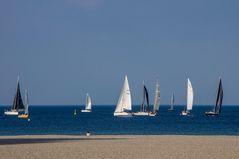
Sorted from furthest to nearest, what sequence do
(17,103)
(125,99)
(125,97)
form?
1. (17,103)
2. (125,99)
3. (125,97)

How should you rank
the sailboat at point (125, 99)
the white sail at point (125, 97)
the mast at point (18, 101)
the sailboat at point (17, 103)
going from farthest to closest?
the sailboat at point (17, 103), the mast at point (18, 101), the sailboat at point (125, 99), the white sail at point (125, 97)

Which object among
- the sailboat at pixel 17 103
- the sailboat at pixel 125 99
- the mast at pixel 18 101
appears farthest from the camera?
the sailboat at pixel 17 103

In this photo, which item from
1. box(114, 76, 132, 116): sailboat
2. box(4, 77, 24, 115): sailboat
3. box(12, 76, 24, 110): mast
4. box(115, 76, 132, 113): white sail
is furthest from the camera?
box(4, 77, 24, 115): sailboat

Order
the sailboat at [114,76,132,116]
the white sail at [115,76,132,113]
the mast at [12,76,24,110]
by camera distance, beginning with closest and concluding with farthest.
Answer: the white sail at [115,76,132,113] < the sailboat at [114,76,132,116] < the mast at [12,76,24,110]

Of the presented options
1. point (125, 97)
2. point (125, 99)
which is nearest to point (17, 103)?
point (125, 99)

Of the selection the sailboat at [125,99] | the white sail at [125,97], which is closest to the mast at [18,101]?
the sailboat at [125,99]

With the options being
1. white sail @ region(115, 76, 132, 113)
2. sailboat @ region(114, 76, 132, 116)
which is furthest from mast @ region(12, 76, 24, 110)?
white sail @ region(115, 76, 132, 113)

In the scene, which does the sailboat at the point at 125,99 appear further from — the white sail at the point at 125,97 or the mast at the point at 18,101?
the mast at the point at 18,101

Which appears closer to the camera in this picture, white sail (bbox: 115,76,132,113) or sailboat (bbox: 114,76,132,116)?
white sail (bbox: 115,76,132,113)

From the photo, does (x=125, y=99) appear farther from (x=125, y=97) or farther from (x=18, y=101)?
(x=18, y=101)

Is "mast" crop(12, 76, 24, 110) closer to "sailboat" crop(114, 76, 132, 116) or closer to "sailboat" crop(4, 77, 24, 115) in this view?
"sailboat" crop(4, 77, 24, 115)

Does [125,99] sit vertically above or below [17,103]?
above

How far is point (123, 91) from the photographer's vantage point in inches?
4857
